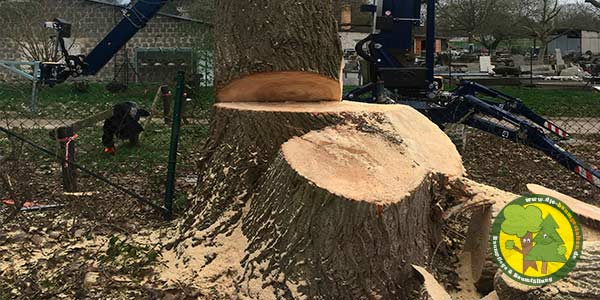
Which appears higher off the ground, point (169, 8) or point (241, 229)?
point (169, 8)

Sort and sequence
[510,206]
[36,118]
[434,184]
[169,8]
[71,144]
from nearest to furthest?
→ [510,206], [434,184], [71,144], [36,118], [169,8]

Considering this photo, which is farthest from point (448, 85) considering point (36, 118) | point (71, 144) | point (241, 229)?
point (241, 229)

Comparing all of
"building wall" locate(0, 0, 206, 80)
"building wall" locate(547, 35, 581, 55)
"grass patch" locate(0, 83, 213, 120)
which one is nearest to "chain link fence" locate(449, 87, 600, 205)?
"grass patch" locate(0, 83, 213, 120)

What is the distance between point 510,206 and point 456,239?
3.97ft

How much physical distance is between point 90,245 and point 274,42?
1712mm

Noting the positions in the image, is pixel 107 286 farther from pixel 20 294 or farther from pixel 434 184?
pixel 434 184

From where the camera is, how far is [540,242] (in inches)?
93.3

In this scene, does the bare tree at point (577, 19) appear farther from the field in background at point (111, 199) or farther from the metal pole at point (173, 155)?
the metal pole at point (173, 155)

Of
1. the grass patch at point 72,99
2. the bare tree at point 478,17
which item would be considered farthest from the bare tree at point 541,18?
the grass patch at point 72,99

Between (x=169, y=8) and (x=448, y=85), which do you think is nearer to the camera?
(x=448, y=85)

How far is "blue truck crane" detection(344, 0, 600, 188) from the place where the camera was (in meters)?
6.81

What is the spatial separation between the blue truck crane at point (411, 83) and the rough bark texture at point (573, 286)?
4.09 meters

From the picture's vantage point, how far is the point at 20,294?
9.83 ft

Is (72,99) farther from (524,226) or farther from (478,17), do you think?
(478,17)
